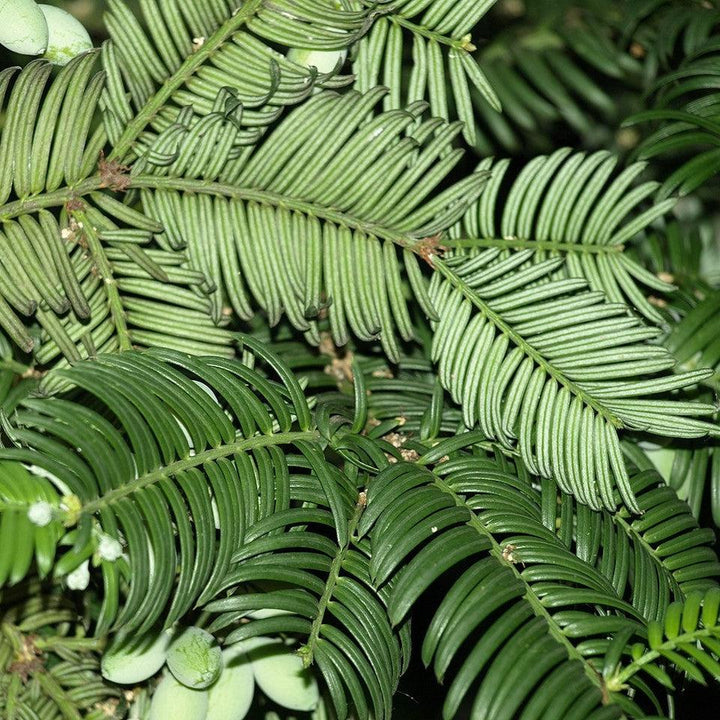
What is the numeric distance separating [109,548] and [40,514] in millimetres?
41

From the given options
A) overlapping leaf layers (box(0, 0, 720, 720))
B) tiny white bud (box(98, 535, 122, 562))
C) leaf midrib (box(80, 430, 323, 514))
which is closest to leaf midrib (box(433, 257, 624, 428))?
overlapping leaf layers (box(0, 0, 720, 720))

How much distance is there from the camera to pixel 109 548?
0.45m

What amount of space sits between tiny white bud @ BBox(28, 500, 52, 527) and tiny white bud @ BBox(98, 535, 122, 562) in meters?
0.03

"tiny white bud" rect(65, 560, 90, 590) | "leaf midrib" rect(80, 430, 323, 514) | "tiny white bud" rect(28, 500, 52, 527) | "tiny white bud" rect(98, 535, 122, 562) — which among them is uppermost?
"leaf midrib" rect(80, 430, 323, 514)

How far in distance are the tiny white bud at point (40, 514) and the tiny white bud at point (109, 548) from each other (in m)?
0.03

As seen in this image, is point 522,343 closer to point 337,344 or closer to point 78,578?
point 337,344

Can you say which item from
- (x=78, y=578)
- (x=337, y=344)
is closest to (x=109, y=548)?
(x=78, y=578)

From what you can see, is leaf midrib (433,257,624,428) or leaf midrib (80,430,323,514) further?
leaf midrib (433,257,624,428)

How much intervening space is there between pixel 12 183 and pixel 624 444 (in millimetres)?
503

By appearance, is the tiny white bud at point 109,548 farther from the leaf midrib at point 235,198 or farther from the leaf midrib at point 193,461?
the leaf midrib at point 235,198

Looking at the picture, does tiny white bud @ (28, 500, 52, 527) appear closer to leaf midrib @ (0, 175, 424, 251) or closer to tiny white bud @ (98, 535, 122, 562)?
tiny white bud @ (98, 535, 122, 562)

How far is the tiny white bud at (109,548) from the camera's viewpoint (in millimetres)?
449

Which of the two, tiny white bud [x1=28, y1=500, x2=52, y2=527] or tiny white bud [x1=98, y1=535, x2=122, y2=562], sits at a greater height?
tiny white bud [x1=28, y1=500, x2=52, y2=527]

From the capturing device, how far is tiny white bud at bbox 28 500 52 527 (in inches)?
16.8
